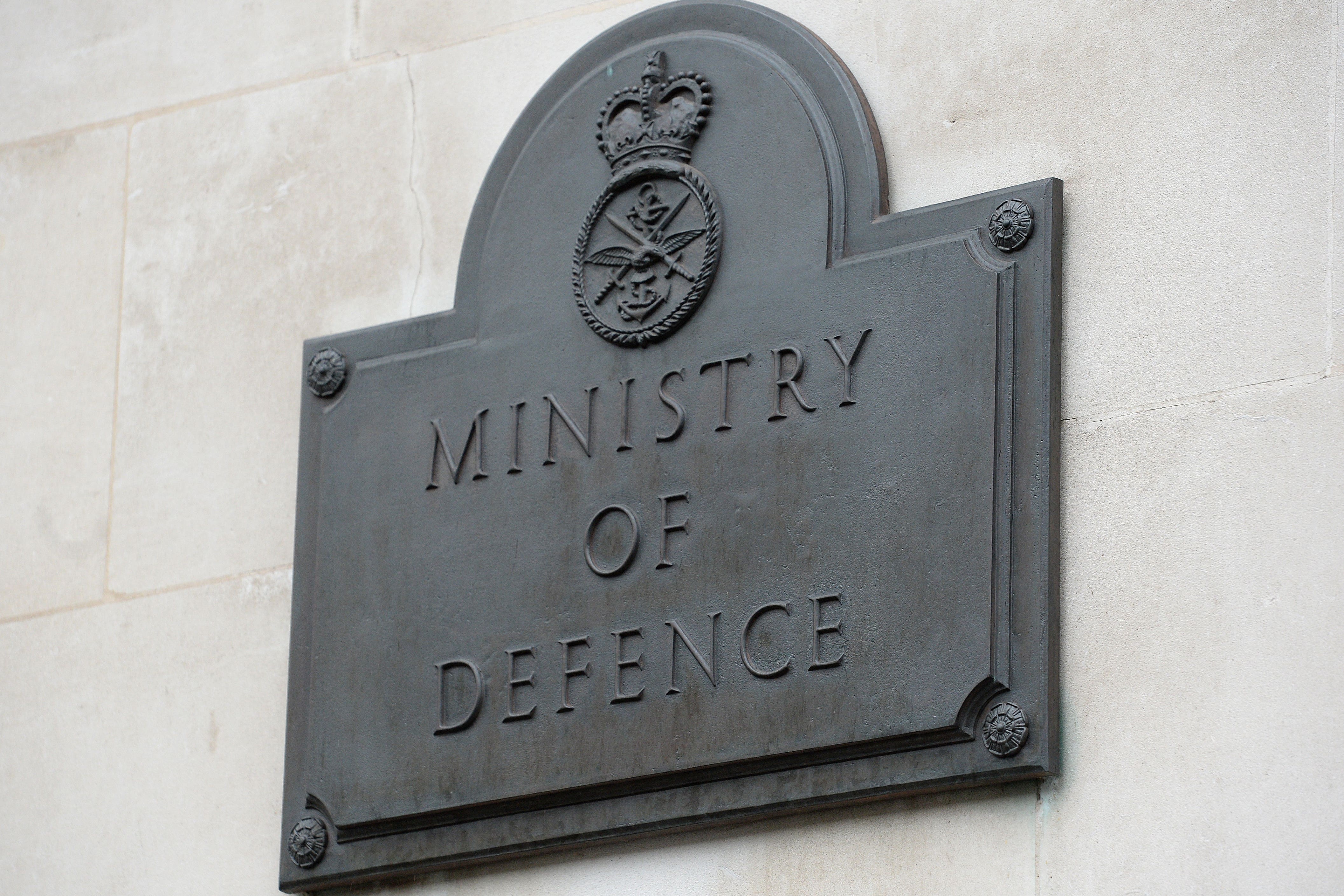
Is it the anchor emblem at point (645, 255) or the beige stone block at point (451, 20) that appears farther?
the beige stone block at point (451, 20)

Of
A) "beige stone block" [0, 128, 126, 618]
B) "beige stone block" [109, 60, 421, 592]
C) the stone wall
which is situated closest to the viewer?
the stone wall

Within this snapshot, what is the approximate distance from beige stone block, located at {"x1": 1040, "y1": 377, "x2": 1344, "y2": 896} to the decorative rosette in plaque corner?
108 cm

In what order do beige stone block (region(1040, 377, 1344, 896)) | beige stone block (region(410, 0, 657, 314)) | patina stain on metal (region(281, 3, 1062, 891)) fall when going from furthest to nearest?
beige stone block (region(410, 0, 657, 314))
patina stain on metal (region(281, 3, 1062, 891))
beige stone block (region(1040, 377, 1344, 896))

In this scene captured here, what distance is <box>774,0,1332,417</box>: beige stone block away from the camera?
5133 millimetres

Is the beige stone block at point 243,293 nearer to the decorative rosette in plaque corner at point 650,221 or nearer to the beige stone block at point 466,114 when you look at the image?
the beige stone block at point 466,114

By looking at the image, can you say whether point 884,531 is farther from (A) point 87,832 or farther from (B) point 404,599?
(A) point 87,832

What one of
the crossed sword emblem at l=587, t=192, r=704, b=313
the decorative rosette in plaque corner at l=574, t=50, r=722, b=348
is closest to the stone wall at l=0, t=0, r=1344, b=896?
the decorative rosette in plaque corner at l=574, t=50, r=722, b=348

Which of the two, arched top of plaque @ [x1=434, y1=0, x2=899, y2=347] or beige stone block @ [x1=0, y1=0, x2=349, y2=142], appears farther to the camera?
beige stone block @ [x1=0, y1=0, x2=349, y2=142]

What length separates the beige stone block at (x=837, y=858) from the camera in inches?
201


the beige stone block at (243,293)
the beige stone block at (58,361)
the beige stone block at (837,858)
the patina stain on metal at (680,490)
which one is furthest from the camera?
the beige stone block at (58,361)

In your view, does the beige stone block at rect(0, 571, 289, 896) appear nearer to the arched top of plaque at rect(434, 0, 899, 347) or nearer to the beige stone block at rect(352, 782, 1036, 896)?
the beige stone block at rect(352, 782, 1036, 896)

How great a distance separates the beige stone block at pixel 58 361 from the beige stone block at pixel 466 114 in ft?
3.47

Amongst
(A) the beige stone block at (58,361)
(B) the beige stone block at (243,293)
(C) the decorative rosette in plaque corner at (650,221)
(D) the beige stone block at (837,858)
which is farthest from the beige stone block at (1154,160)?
(A) the beige stone block at (58,361)

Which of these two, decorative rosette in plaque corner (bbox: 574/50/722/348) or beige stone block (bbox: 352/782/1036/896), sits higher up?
decorative rosette in plaque corner (bbox: 574/50/722/348)
